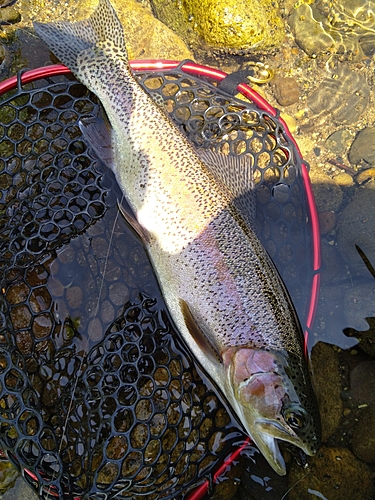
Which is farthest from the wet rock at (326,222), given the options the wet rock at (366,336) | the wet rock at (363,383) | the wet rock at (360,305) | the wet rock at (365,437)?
the wet rock at (365,437)

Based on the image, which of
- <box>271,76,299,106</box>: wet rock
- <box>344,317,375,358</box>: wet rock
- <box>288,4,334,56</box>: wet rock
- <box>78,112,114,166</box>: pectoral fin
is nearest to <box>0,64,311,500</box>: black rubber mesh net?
<box>78,112,114,166</box>: pectoral fin

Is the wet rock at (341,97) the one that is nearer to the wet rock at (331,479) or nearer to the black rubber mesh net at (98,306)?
the black rubber mesh net at (98,306)

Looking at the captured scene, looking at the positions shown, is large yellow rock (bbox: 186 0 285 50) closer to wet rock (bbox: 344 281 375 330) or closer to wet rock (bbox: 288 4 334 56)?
wet rock (bbox: 288 4 334 56)

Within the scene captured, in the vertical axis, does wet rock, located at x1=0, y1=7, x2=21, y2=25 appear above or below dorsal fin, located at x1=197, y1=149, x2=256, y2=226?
above

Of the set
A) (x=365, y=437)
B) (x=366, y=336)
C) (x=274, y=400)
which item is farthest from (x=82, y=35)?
(x=365, y=437)

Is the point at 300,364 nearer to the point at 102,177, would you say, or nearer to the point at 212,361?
the point at 212,361


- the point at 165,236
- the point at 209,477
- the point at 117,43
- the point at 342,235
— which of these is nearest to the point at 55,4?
the point at 117,43
